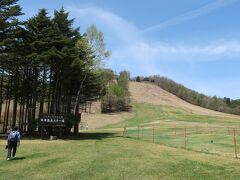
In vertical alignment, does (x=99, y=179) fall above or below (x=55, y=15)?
below

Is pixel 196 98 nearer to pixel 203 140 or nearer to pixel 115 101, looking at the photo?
pixel 115 101

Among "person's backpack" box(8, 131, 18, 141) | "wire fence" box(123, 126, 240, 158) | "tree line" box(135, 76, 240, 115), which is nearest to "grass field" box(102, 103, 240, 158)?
"wire fence" box(123, 126, 240, 158)

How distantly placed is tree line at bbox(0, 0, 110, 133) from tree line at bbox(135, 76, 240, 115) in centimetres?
10313

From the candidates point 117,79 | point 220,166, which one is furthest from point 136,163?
point 117,79

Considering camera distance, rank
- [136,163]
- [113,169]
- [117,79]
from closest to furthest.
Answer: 1. [113,169]
2. [136,163]
3. [117,79]

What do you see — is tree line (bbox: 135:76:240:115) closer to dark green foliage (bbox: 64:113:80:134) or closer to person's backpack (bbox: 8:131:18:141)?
dark green foliage (bbox: 64:113:80:134)

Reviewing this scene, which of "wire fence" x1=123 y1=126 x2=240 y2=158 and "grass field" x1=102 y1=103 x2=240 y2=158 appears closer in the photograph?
"wire fence" x1=123 y1=126 x2=240 y2=158

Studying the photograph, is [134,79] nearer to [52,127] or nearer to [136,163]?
[52,127]

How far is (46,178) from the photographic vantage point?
1315 centimetres

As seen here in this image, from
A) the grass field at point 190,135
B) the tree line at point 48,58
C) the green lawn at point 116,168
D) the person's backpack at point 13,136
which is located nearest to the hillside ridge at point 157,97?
the grass field at point 190,135

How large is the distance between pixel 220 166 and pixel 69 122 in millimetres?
25540

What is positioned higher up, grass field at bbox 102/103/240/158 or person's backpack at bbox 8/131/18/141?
person's backpack at bbox 8/131/18/141

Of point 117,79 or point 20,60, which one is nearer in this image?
point 20,60

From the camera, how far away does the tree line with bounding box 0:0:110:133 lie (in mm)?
34531
